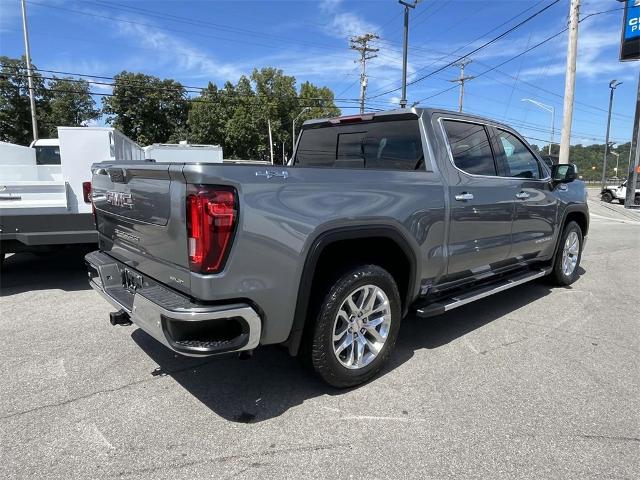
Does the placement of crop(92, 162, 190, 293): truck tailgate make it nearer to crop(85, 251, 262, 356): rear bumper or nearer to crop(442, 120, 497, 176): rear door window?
crop(85, 251, 262, 356): rear bumper

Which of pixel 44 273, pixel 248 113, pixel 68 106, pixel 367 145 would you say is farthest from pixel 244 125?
pixel 367 145

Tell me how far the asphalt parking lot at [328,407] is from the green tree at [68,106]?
1730 inches

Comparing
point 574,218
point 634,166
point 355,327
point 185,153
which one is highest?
point 185,153

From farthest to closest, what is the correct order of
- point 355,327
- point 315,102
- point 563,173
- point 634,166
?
point 315,102 < point 634,166 < point 563,173 < point 355,327

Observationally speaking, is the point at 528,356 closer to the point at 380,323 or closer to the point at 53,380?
the point at 380,323

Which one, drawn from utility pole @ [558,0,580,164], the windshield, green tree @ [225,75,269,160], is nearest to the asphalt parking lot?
the windshield

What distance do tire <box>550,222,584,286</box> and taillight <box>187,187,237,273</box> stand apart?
4658mm

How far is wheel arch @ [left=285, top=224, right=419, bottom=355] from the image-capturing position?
8.89ft

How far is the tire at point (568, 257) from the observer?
18.7ft

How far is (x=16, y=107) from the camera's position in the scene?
4144 cm

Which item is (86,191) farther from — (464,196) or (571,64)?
(571,64)

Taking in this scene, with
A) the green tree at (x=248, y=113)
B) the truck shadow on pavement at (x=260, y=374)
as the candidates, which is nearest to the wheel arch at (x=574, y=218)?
the truck shadow on pavement at (x=260, y=374)

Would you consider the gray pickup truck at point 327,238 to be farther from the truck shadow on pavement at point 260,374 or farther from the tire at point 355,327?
the truck shadow on pavement at point 260,374

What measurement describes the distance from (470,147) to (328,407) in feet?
8.29
